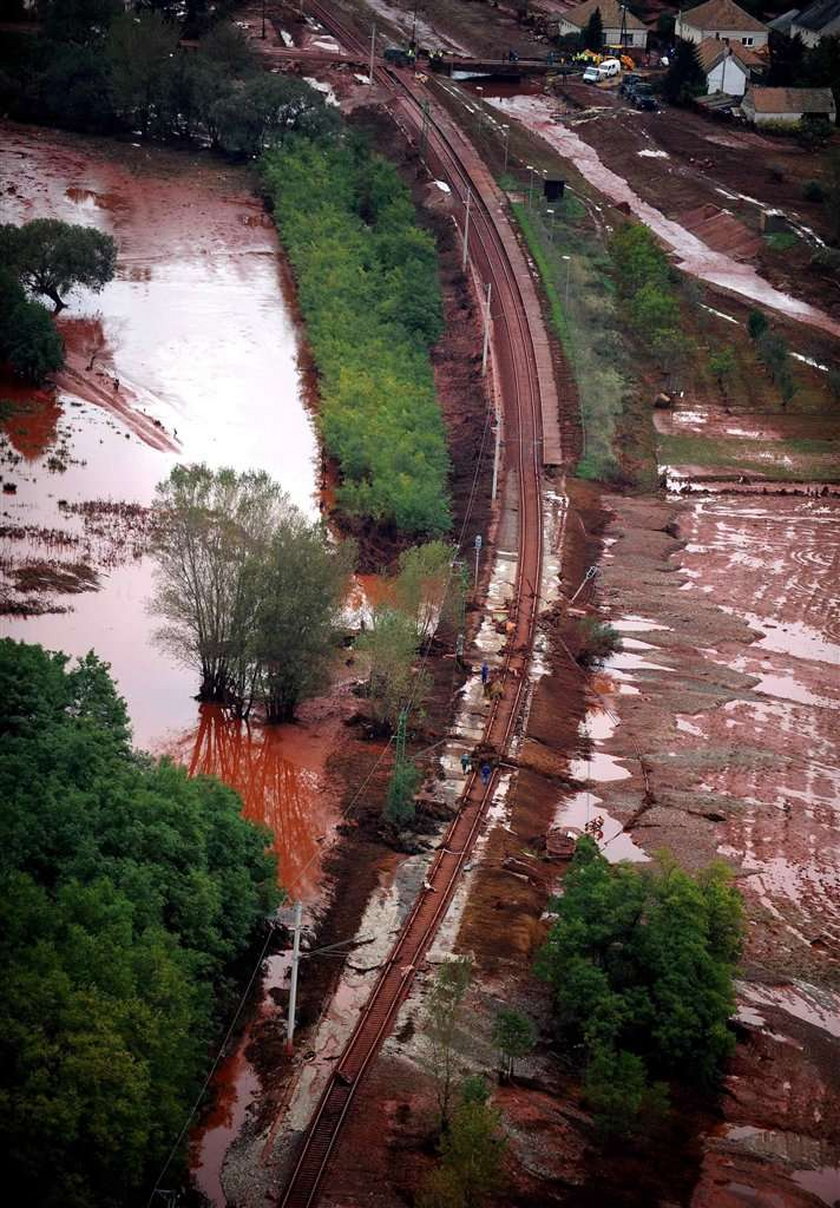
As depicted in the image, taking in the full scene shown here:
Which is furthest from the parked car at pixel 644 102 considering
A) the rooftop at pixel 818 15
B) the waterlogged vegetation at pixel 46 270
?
the waterlogged vegetation at pixel 46 270

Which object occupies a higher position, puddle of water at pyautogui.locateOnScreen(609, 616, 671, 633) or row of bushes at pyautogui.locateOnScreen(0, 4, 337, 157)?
row of bushes at pyautogui.locateOnScreen(0, 4, 337, 157)

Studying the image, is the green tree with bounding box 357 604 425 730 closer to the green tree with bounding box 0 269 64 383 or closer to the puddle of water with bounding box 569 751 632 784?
the puddle of water with bounding box 569 751 632 784

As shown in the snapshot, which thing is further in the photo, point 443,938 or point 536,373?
point 536,373

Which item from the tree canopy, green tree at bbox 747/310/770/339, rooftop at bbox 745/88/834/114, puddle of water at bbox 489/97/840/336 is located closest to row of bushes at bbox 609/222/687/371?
puddle of water at bbox 489/97/840/336

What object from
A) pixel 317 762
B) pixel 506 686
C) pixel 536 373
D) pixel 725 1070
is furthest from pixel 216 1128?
pixel 536 373

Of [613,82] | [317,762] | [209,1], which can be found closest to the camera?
[317,762]

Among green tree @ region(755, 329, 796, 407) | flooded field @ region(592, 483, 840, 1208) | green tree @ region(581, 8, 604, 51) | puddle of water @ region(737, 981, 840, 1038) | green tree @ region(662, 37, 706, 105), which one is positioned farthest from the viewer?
green tree @ region(581, 8, 604, 51)

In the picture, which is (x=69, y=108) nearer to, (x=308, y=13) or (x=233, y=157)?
(x=233, y=157)
